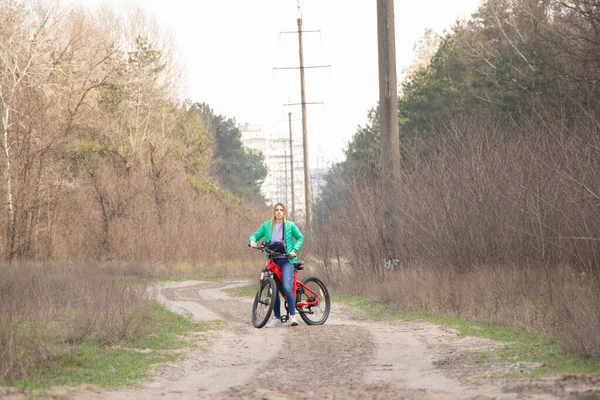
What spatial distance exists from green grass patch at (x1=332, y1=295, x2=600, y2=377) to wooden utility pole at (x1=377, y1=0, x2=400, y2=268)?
368 cm

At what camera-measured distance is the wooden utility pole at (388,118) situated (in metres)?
21.2

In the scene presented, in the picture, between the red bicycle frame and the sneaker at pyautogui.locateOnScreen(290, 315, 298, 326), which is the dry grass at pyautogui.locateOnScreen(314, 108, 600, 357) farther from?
the sneaker at pyautogui.locateOnScreen(290, 315, 298, 326)

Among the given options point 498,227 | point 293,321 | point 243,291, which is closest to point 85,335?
point 293,321

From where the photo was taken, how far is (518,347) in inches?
483

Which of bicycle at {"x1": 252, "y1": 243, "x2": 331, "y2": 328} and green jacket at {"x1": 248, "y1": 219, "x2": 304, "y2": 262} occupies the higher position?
green jacket at {"x1": 248, "y1": 219, "x2": 304, "y2": 262}

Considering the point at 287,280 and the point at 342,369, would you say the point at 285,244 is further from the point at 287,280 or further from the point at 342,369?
the point at 342,369

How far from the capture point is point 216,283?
34.1 metres

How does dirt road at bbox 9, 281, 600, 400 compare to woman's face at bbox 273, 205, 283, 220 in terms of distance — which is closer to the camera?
dirt road at bbox 9, 281, 600, 400

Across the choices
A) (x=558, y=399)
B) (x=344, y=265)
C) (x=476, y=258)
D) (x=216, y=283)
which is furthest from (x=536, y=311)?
(x=216, y=283)

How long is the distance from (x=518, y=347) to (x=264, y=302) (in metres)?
5.07

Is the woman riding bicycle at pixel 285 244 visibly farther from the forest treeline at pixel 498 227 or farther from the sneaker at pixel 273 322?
the forest treeline at pixel 498 227

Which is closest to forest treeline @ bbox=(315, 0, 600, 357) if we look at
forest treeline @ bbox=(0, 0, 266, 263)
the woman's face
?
the woman's face

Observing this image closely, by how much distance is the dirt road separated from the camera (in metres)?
8.88

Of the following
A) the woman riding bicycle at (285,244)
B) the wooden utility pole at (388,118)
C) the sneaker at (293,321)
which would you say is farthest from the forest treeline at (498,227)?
the woman riding bicycle at (285,244)
